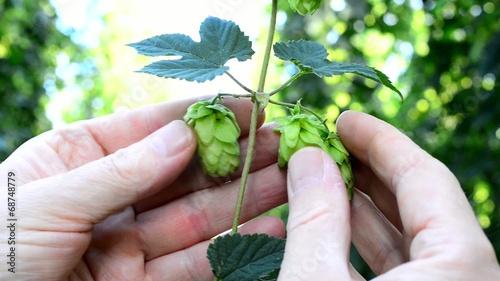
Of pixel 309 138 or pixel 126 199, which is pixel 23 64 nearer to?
pixel 126 199

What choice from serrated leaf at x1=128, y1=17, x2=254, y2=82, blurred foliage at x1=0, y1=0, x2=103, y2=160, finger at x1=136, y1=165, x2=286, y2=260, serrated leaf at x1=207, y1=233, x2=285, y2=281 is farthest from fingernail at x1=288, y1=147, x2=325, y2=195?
blurred foliage at x1=0, y1=0, x2=103, y2=160

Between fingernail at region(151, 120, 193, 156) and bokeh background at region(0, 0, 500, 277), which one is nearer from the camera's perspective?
fingernail at region(151, 120, 193, 156)

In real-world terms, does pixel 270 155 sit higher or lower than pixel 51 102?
higher

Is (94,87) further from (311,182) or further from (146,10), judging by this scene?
(311,182)

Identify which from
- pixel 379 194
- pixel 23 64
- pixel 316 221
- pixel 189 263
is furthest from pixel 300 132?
pixel 23 64

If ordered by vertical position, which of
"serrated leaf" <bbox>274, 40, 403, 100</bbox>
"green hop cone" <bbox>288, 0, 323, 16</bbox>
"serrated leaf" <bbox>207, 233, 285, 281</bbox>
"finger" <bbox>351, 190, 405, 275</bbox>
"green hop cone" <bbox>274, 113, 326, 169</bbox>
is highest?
"green hop cone" <bbox>288, 0, 323, 16</bbox>

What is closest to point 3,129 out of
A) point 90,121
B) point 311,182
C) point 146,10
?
point 90,121

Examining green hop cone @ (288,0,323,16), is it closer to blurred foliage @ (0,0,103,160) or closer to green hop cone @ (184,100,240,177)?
green hop cone @ (184,100,240,177)
